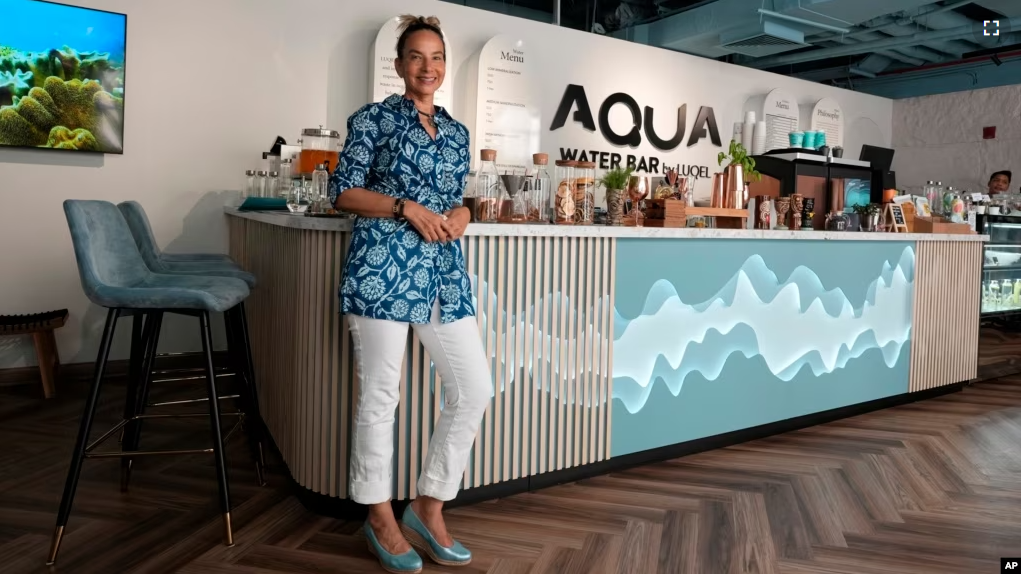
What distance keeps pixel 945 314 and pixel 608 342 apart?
2.78m

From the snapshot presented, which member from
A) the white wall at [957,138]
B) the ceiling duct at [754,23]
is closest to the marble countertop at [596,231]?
the ceiling duct at [754,23]

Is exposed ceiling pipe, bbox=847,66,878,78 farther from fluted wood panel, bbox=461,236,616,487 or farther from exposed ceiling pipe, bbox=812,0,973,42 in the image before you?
fluted wood panel, bbox=461,236,616,487

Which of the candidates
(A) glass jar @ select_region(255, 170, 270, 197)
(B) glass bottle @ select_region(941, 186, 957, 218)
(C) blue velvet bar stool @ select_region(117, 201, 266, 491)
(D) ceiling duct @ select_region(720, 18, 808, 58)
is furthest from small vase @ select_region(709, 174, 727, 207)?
(D) ceiling duct @ select_region(720, 18, 808, 58)

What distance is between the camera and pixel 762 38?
6.74 metres

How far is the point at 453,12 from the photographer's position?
5680mm

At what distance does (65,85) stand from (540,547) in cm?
391

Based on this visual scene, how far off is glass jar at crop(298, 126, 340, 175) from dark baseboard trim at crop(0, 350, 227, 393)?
129cm

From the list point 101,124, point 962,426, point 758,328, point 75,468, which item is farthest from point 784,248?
point 101,124

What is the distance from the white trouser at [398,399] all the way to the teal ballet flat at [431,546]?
129 millimetres

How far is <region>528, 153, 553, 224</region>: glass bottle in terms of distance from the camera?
2.87 metres

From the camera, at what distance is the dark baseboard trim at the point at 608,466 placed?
258 cm

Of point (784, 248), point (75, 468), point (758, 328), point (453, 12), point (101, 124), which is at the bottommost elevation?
point (75, 468)

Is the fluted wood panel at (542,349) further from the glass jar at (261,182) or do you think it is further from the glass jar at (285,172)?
the glass jar at (261,182)

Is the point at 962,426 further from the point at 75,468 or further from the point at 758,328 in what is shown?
the point at 75,468
